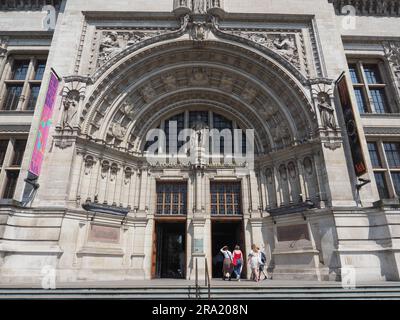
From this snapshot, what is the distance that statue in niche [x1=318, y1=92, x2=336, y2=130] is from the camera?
42.1 ft

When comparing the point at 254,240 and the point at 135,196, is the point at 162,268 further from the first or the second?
the point at 254,240

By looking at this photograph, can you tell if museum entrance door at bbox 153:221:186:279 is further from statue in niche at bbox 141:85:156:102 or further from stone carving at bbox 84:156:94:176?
statue in niche at bbox 141:85:156:102

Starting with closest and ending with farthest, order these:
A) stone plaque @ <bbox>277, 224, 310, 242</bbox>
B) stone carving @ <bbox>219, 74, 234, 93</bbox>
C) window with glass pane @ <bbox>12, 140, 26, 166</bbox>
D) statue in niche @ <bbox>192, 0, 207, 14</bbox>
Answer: stone plaque @ <bbox>277, 224, 310, 242</bbox> < window with glass pane @ <bbox>12, 140, 26, 166</bbox> < statue in niche @ <bbox>192, 0, 207, 14</bbox> < stone carving @ <bbox>219, 74, 234, 93</bbox>

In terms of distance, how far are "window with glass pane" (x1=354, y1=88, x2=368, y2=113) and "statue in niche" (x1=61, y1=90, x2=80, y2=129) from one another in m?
16.2

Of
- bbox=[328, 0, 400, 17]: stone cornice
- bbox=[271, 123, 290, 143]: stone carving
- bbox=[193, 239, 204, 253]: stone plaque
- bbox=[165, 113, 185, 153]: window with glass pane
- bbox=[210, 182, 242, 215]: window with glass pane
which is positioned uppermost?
bbox=[328, 0, 400, 17]: stone cornice

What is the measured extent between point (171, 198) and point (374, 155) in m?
12.0

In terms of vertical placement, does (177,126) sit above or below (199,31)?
below

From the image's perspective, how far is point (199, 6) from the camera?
16.1 metres

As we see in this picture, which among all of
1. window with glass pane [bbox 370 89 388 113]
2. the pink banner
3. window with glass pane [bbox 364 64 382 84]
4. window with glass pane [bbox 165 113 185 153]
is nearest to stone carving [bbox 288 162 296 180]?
window with glass pane [bbox 370 89 388 113]

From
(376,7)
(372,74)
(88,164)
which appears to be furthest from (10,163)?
(376,7)

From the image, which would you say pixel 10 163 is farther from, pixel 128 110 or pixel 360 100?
pixel 360 100

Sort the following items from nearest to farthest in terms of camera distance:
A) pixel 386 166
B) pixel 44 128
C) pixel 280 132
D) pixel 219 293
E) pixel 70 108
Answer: pixel 219 293 < pixel 44 128 < pixel 70 108 < pixel 386 166 < pixel 280 132

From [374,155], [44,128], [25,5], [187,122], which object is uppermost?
[25,5]
